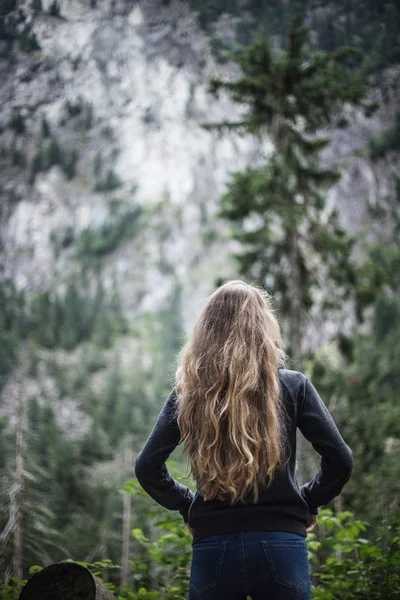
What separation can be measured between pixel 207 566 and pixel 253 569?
0.48 feet

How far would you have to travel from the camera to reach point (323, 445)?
196 cm

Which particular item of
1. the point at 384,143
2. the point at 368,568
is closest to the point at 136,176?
the point at 384,143

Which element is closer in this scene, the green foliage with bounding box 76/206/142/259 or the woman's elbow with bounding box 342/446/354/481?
the woman's elbow with bounding box 342/446/354/481

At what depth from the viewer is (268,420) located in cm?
191

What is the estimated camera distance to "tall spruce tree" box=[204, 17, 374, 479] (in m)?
9.20

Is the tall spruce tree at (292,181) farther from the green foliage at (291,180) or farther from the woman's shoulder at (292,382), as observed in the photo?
the woman's shoulder at (292,382)

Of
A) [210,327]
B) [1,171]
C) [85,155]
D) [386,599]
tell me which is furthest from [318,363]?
[85,155]

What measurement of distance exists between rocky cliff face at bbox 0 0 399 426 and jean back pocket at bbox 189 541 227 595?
119 ft

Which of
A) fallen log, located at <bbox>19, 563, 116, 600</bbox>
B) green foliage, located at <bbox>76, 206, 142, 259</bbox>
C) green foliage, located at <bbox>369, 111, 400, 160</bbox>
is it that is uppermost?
green foliage, located at <bbox>369, 111, 400, 160</bbox>

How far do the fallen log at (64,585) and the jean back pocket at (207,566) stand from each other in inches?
22.7

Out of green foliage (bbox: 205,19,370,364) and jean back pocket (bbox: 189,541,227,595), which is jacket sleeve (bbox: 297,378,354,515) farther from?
green foliage (bbox: 205,19,370,364)

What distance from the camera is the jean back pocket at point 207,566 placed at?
5.81ft

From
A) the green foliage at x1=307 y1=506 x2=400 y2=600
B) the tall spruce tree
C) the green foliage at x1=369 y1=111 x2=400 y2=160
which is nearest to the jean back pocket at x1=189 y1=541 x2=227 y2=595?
the green foliage at x1=307 y1=506 x2=400 y2=600

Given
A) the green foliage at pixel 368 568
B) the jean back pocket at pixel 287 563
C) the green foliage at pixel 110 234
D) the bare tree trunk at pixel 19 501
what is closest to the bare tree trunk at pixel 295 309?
the bare tree trunk at pixel 19 501
